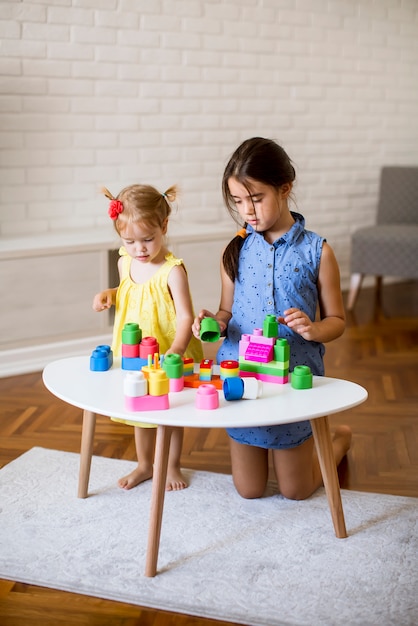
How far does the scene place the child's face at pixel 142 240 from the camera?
2355 millimetres

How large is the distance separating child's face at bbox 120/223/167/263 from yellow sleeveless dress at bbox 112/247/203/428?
0.08 meters

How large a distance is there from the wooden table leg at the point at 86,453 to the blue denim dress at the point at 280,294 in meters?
0.43

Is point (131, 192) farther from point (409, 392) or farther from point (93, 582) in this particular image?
point (409, 392)

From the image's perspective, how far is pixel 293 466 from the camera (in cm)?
240

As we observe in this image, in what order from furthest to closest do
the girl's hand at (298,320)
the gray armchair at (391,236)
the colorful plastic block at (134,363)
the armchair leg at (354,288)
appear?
the armchair leg at (354,288) < the gray armchair at (391,236) < the colorful plastic block at (134,363) < the girl's hand at (298,320)

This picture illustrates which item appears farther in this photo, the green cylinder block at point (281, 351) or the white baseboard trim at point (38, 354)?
the white baseboard trim at point (38, 354)

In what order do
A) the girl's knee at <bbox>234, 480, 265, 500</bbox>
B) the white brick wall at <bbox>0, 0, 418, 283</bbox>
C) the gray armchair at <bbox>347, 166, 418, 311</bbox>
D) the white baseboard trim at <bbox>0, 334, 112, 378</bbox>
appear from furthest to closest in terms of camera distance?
1. the gray armchair at <bbox>347, 166, 418, 311</bbox>
2. the white brick wall at <bbox>0, 0, 418, 283</bbox>
3. the white baseboard trim at <bbox>0, 334, 112, 378</bbox>
4. the girl's knee at <bbox>234, 480, 265, 500</bbox>

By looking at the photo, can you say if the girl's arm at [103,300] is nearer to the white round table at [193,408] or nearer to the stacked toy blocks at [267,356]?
the white round table at [193,408]

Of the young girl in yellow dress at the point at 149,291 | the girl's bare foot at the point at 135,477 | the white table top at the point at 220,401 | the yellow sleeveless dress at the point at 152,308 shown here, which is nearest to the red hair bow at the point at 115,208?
the young girl in yellow dress at the point at 149,291

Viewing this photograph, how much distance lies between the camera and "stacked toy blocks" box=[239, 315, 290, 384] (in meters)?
2.07

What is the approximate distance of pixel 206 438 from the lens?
9.66ft

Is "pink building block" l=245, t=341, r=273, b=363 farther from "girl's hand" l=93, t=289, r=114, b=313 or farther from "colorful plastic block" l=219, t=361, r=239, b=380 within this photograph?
"girl's hand" l=93, t=289, r=114, b=313

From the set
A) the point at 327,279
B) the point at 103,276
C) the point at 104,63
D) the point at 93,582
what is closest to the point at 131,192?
the point at 327,279

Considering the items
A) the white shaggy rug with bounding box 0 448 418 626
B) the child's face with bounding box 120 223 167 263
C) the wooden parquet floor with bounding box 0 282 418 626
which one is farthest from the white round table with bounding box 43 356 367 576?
the child's face with bounding box 120 223 167 263
